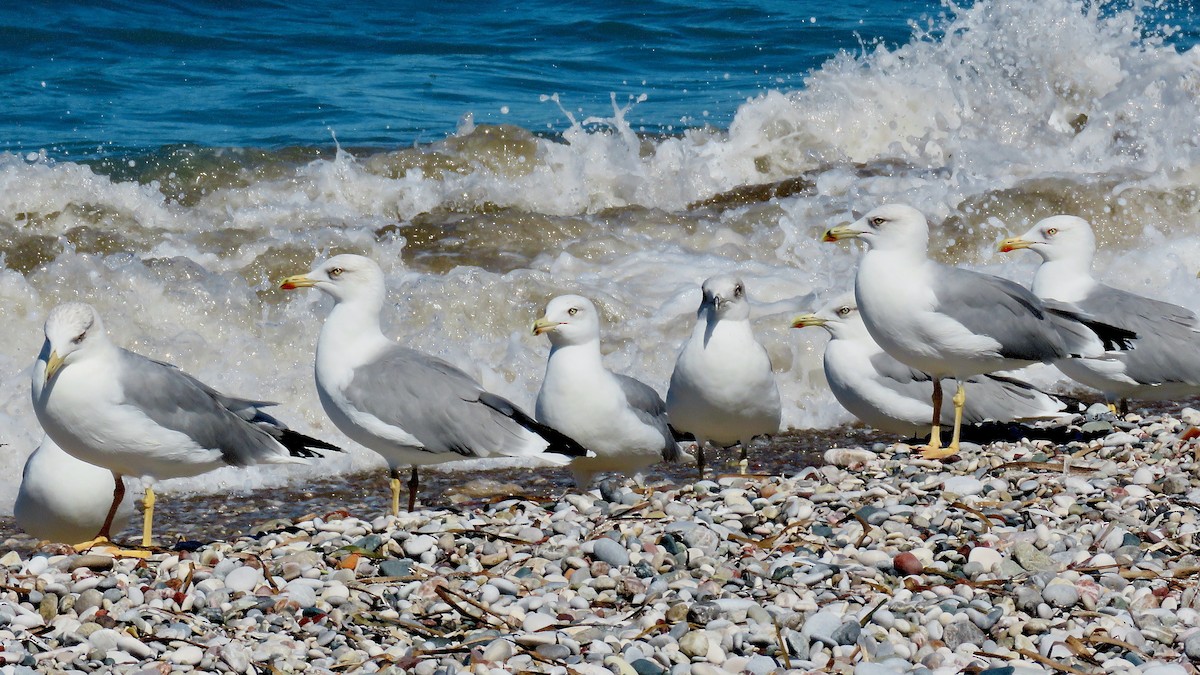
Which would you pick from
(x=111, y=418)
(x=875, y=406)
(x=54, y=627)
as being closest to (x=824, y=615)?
(x=54, y=627)

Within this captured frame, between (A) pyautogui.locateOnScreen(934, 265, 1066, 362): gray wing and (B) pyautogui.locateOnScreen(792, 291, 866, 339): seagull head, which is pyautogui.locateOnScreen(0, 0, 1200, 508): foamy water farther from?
(A) pyautogui.locateOnScreen(934, 265, 1066, 362): gray wing

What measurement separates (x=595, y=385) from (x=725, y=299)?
0.71 metres

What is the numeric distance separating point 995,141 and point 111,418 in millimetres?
11429

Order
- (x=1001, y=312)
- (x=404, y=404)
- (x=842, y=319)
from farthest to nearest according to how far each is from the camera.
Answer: (x=842, y=319), (x=1001, y=312), (x=404, y=404)

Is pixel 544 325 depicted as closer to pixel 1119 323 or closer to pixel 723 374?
pixel 723 374

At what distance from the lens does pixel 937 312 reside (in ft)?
21.3

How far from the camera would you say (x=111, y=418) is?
533cm

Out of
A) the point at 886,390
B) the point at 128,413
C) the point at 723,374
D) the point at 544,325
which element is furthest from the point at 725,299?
the point at 128,413

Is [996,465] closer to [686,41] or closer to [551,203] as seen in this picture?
[551,203]

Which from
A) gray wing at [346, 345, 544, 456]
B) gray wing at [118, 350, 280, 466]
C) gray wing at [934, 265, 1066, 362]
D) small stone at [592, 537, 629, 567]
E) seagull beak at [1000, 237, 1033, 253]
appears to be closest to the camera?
small stone at [592, 537, 629, 567]

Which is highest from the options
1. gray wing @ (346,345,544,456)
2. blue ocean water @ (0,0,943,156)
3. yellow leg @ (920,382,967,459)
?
blue ocean water @ (0,0,943,156)

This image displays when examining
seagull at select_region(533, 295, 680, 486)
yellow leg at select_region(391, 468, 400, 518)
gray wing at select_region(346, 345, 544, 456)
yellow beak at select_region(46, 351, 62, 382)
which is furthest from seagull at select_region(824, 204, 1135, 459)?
yellow beak at select_region(46, 351, 62, 382)

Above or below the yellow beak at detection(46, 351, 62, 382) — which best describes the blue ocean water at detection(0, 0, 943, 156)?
above

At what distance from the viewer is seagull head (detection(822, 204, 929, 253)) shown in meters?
6.63
